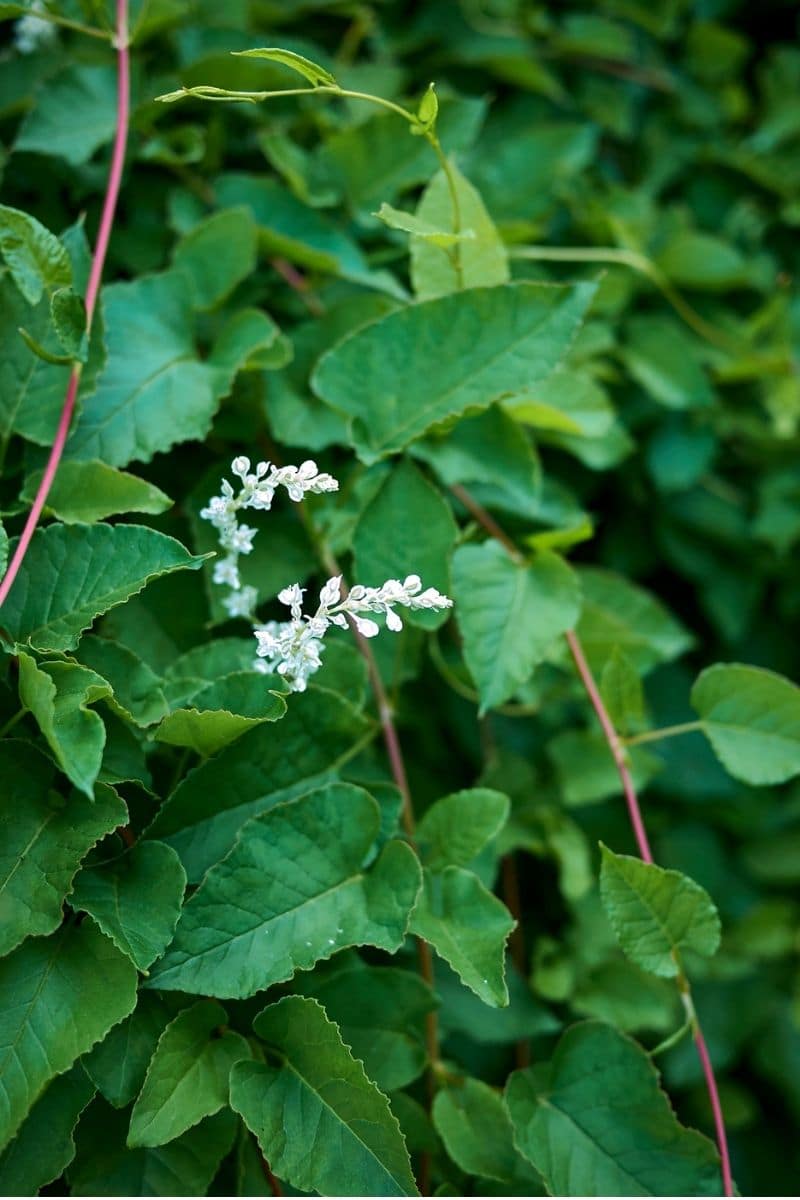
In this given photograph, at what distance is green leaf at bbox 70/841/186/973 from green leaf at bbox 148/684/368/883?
30mm

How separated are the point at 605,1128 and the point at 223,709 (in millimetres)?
380

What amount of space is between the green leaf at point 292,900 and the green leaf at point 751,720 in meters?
0.28

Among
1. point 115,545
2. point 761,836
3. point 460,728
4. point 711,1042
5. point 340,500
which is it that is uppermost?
point 115,545

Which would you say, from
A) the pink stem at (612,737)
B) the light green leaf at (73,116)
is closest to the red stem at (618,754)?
the pink stem at (612,737)

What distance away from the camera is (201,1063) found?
604mm

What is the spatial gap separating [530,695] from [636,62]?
2.91 ft

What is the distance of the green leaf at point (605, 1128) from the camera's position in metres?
0.66

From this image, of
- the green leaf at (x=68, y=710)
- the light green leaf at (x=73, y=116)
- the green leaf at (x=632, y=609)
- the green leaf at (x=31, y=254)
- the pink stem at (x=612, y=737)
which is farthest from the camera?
the green leaf at (x=632, y=609)

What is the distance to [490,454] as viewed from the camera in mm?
834

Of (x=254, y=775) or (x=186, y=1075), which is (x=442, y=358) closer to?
(x=254, y=775)

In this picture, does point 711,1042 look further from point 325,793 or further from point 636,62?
point 636,62

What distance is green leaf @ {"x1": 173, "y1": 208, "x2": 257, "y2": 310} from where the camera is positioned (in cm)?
82

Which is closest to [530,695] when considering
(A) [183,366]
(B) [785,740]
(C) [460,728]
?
(C) [460,728]

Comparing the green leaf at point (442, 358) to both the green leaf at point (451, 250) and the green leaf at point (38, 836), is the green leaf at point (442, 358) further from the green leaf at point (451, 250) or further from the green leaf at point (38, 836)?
the green leaf at point (38, 836)
